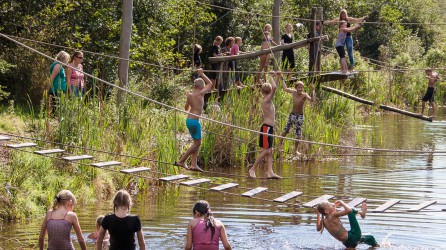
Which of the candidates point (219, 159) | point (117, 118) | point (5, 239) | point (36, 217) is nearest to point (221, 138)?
point (219, 159)

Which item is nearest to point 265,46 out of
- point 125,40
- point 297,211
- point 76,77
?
point 125,40

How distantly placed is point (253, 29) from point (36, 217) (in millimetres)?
17468

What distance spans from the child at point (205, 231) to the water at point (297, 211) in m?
2.25

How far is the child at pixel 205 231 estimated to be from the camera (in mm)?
9719

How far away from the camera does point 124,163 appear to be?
1661 centimetres

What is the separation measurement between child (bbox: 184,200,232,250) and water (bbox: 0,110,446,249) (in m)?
2.25

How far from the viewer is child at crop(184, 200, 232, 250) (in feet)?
31.9

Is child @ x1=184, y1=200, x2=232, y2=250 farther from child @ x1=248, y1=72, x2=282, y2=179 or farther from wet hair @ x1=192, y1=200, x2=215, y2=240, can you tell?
child @ x1=248, y1=72, x2=282, y2=179

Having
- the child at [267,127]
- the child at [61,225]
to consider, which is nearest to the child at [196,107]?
the child at [267,127]

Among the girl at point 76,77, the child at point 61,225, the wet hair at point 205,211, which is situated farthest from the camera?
the girl at point 76,77

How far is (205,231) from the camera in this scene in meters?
9.72

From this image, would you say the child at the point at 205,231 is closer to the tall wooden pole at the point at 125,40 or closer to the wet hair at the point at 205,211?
the wet hair at the point at 205,211

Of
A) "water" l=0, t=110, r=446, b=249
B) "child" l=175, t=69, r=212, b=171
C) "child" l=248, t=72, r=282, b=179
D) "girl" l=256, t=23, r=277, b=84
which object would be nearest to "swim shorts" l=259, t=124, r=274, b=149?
"child" l=248, t=72, r=282, b=179

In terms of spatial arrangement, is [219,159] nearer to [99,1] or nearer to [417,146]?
[99,1]
